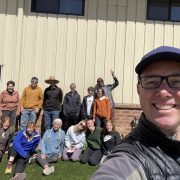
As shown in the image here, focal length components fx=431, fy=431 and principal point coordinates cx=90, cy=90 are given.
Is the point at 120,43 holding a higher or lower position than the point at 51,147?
higher

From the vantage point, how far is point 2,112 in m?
12.0

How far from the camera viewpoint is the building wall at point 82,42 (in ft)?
42.4

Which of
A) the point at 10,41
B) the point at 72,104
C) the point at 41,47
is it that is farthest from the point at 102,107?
the point at 10,41

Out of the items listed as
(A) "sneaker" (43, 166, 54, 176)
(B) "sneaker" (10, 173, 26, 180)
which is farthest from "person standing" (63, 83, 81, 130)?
(B) "sneaker" (10, 173, 26, 180)

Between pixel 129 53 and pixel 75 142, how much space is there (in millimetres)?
3584

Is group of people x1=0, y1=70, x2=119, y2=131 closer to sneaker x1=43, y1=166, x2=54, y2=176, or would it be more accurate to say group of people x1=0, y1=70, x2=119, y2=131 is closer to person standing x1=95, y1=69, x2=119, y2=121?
person standing x1=95, y1=69, x2=119, y2=121

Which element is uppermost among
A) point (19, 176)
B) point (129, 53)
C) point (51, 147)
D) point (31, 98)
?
point (129, 53)

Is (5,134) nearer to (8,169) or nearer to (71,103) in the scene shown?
(8,169)

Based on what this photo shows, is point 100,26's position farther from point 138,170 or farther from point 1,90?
point 138,170

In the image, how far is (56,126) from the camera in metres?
10.9

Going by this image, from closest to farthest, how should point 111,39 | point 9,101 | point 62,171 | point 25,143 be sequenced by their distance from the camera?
point 62,171 → point 25,143 → point 9,101 → point 111,39

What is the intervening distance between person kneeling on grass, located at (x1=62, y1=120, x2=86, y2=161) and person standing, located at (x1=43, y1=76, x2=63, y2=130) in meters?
1.15

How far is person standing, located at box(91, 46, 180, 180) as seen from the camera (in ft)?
4.74

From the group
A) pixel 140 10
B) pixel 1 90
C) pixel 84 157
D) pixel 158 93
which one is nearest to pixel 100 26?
pixel 140 10
